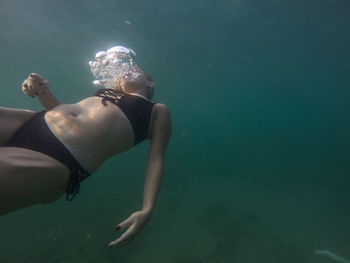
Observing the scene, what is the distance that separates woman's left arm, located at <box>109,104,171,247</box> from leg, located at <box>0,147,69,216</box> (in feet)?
2.24

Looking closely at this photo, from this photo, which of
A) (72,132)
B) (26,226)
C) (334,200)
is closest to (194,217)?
(26,226)

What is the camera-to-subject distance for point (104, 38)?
20859mm

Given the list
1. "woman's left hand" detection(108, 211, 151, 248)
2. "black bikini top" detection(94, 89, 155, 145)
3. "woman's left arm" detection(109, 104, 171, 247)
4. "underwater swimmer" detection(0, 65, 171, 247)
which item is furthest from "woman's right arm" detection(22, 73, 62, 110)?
"woman's left hand" detection(108, 211, 151, 248)

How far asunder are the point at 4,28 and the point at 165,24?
13.4m

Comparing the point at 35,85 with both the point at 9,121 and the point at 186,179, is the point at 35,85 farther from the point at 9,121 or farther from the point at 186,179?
the point at 186,179

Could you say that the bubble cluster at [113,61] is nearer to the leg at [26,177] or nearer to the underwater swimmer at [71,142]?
the underwater swimmer at [71,142]

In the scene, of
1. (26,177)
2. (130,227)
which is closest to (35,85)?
(26,177)

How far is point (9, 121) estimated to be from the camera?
2062 mm

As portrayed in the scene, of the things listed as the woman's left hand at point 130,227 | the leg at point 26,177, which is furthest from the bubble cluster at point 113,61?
the woman's left hand at point 130,227

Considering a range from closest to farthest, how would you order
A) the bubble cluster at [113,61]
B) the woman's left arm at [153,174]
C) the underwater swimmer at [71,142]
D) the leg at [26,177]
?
the leg at [26,177] → the underwater swimmer at [71,142] → the woman's left arm at [153,174] → the bubble cluster at [113,61]

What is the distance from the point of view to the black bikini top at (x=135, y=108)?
2445mm

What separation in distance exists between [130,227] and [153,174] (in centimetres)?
63

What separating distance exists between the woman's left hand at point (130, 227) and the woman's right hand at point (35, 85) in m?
1.84

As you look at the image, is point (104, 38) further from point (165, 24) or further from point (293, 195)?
point (293, 195)
